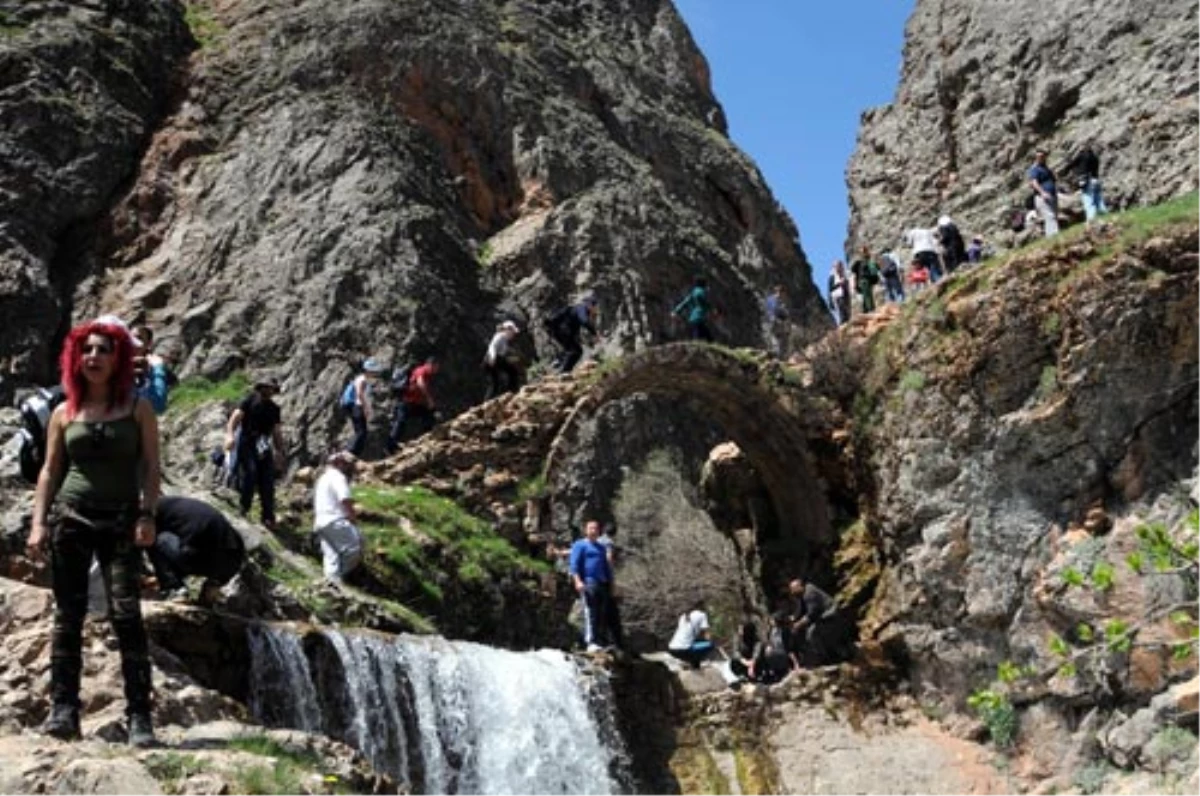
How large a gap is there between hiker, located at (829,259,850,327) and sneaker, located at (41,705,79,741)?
1841cm

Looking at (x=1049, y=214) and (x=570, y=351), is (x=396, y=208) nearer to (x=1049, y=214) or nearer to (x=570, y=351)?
(x=570, y=351)

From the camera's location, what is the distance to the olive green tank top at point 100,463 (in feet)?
19.8

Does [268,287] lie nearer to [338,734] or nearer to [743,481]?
[743,481]

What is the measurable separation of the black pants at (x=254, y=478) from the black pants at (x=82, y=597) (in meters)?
7.55

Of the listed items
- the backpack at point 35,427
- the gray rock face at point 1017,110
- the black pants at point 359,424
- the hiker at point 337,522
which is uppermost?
the gray rock face at point 1017,110

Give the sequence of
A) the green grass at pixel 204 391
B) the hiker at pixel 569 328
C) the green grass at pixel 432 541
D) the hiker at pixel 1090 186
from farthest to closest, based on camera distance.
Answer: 1. the green grass at pixel 204 391
2. the hiker at pixel 569 328
3. the hiker at pixel 1090 186
4. the green grass at pixel 432 541

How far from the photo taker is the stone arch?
20.0 metres

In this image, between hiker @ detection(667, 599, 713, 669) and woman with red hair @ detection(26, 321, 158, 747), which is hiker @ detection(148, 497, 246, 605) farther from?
hiker @ detection(667, 599, 713, 669)

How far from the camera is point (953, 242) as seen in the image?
2130 centimetres

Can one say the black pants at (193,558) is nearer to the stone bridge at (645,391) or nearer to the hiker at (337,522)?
the hiker at (337,522)

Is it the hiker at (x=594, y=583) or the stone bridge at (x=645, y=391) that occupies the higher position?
the stone bridge at (x=645, y=391)

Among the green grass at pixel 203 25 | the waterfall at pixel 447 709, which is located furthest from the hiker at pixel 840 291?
the green grass at pixel 203 25

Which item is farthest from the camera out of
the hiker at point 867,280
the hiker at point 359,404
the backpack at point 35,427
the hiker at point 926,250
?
the hiker at point 867,280

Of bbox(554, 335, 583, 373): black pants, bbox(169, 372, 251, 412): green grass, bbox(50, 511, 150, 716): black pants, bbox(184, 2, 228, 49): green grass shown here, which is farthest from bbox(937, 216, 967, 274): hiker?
bbox(184, 2, 228, 49): green grass
